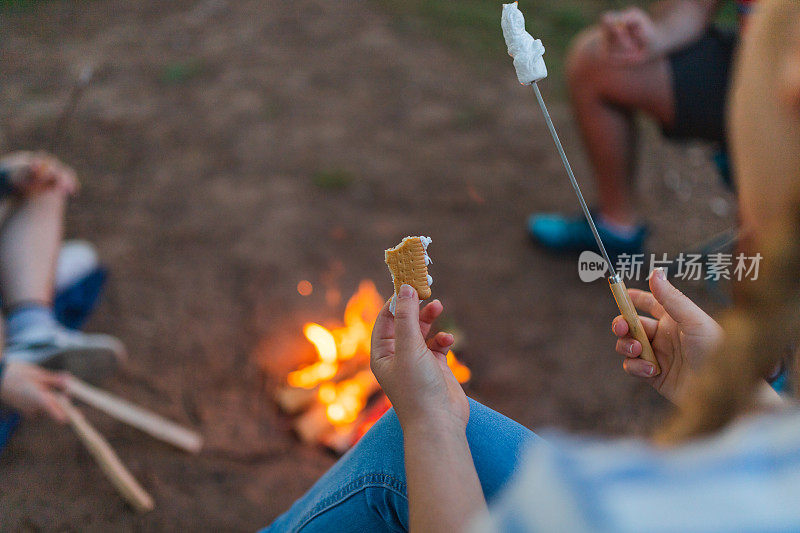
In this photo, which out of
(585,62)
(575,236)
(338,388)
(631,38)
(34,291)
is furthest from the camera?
(575,236)

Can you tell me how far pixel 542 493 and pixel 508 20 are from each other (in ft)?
2.94

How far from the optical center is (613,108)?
8.90 ft

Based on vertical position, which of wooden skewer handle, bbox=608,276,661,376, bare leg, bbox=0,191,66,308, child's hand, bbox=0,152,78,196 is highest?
wooden skewer handle, bbox=608,276,661,376

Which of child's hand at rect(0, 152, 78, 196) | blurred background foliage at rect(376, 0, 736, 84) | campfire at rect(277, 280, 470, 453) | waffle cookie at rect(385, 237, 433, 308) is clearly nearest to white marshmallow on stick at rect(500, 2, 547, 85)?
waffle cookie at rect(385, 237, 433, 308)

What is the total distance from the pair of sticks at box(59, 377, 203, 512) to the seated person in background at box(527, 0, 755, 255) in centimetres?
203

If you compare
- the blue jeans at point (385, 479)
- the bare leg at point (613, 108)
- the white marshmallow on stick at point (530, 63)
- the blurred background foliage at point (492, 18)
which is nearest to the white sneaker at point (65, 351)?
the blue jeans at point (385, 479)

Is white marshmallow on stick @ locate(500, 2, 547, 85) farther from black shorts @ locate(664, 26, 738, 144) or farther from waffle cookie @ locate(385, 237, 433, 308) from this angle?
black shorts @ locate(664, 26, 738, 144)

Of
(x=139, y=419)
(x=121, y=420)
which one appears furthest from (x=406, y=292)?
(x=121, y=420)

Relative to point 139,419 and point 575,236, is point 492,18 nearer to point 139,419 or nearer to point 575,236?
point 575,236

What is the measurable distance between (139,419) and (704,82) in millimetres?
2659

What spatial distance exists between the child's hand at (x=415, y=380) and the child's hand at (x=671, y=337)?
39cm

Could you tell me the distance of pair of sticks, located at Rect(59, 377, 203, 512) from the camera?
6.11 ft

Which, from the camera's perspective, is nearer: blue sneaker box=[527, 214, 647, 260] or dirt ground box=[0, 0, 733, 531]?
dirt ground box=[0, 0, 733, 531]

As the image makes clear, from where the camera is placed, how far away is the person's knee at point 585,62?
2.65 m
